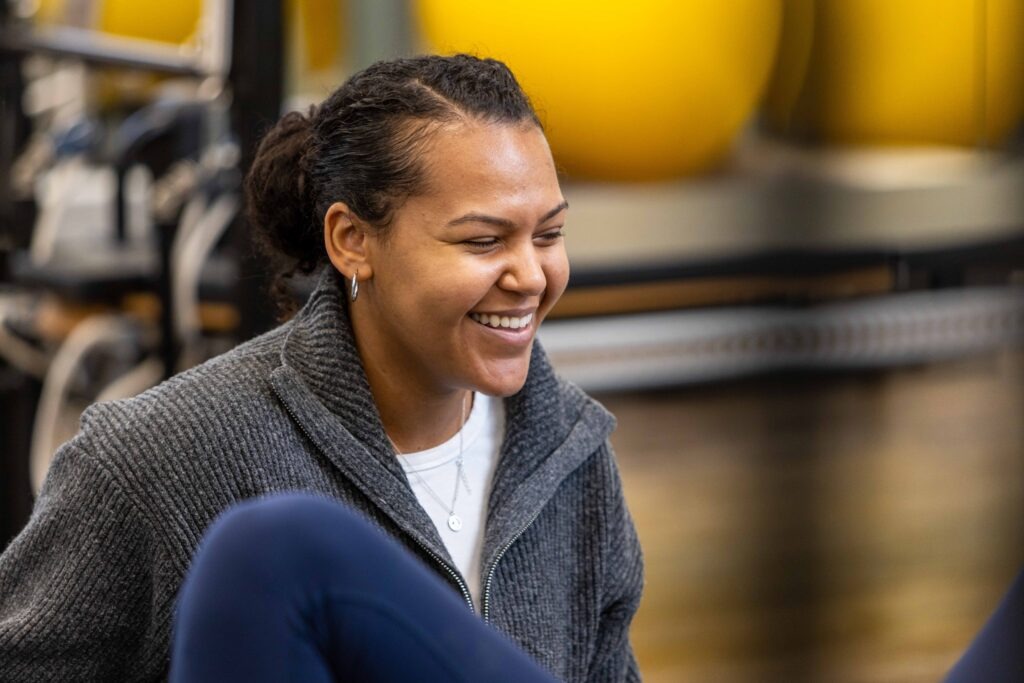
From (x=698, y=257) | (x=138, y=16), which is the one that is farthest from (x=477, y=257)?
(x=698, y=257)

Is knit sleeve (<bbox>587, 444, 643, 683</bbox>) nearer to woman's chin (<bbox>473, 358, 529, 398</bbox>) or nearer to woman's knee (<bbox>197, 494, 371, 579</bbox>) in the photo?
woman's chin (<bbox>473, 358, 529, 398</bbox>)

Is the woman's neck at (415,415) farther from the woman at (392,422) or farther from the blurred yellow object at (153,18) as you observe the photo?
the blurred yellow object at (153,18)

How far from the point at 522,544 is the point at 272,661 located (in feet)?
0.94

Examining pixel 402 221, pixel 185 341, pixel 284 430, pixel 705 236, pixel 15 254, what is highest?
pixel 402 221

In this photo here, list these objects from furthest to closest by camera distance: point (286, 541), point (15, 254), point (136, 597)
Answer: point (15, 254) < point (136, 597) < point (286, 541)

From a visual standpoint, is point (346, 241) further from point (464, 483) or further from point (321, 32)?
point (321, 32)

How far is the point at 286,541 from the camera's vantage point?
0.77m

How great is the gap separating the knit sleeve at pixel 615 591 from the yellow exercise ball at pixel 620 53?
1.75 meters

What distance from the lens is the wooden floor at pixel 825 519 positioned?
1.65ft

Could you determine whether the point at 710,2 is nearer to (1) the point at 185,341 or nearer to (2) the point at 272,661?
(1) the point at 185,341

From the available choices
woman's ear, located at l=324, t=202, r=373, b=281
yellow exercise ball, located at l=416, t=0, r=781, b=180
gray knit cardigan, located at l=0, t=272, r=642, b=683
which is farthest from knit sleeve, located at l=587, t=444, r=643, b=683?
yellow exercise ball, located at l=416, t=0, r=781, b=180

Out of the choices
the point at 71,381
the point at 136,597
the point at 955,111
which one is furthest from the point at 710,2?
the point at 136,597

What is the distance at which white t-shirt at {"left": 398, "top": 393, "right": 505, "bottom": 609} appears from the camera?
1.02 metres

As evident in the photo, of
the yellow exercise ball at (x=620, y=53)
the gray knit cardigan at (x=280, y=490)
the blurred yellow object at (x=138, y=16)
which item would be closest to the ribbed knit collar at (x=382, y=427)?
the gray knit cardigan at (x=280, y=490)
